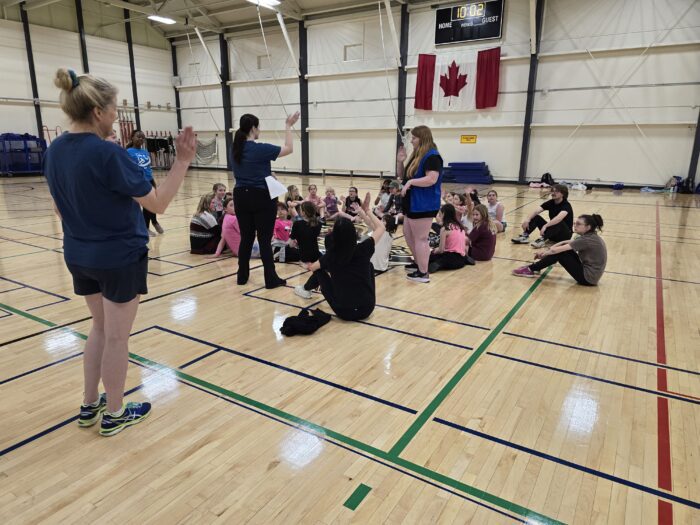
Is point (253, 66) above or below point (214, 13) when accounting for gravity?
below

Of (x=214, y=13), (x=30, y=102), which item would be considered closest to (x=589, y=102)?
(x=214, y=13)

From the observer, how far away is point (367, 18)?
18.3 metres

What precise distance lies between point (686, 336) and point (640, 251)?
3.54 m

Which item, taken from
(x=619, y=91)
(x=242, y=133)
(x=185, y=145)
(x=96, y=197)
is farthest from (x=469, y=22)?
(x=96, y=197)

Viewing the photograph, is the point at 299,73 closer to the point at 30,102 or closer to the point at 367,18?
the point at 367,18

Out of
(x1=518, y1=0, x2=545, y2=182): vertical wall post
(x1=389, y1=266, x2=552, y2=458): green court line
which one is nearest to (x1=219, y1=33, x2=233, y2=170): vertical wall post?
(x1=518, y1=0, x2=545, y2=182): vertical wall post

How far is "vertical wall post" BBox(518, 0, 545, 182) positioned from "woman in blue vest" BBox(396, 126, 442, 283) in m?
13.2

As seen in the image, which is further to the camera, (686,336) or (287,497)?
(686,336)

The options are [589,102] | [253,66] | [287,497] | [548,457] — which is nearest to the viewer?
[287,497]

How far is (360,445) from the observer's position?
7.68 feet

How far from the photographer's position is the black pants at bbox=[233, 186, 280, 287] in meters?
4.55

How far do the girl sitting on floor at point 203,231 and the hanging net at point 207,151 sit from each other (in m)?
18.5

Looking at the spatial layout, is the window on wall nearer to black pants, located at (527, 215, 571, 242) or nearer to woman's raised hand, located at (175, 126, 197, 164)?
black pants, located at (527, 215, 571, 242)

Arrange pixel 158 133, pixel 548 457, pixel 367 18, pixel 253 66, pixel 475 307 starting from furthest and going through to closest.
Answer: pixel 158 133
pixel 253 66
pixel 367 18
pixel 475 307
pixel 548 457
